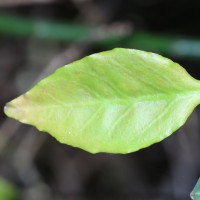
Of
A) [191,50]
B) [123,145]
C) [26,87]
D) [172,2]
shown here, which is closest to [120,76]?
[123,145]

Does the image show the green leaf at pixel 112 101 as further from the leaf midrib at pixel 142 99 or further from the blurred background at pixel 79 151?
the blurred background at pixel 79 151

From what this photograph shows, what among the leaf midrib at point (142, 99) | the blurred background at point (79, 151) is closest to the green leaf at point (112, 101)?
the leaf midrib at point (142, 99)

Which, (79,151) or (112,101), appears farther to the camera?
(79,151)

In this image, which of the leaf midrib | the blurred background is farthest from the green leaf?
the blurred background

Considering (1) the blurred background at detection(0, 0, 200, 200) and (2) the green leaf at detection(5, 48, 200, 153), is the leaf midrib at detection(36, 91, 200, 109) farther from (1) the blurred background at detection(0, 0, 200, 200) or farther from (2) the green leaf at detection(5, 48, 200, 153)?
(1) the blurred background at detection(0, 0, 200, 200)

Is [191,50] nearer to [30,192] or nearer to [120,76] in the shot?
[120,76]

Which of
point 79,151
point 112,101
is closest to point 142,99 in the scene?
point 112,101

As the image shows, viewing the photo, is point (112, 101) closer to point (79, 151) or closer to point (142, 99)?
point (142, 99)
